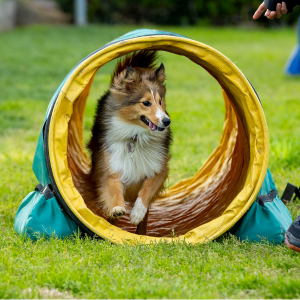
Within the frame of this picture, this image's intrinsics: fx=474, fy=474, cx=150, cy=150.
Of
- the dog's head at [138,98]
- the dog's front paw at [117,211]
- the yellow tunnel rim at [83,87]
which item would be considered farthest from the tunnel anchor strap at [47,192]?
the dog's head at [138,98]

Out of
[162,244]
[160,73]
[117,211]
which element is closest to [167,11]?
[160,73]

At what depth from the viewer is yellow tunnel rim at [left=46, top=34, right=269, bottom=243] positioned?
153 inches

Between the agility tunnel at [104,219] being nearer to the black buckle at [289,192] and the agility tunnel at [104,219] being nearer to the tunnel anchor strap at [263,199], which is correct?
the tunnel anchor strap at [263,199]

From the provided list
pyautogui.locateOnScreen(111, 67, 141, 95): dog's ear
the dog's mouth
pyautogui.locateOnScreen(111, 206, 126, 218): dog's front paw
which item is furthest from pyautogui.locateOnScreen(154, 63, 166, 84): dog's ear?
pyautogui.locateOnScreen(111, 206, 126, 218): dog's front paw

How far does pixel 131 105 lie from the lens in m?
4.41

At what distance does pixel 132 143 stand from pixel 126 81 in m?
0.58

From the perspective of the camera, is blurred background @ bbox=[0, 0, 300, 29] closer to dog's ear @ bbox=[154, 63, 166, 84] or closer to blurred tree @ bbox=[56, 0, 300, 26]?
blurred tree @ bbox=[56, 0, 300, 26]

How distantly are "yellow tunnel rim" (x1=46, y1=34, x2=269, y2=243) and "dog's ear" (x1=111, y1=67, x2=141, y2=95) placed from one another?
396mm

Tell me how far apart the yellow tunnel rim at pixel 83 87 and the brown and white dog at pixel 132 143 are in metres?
0.40

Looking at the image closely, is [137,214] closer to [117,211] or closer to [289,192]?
[117,211]

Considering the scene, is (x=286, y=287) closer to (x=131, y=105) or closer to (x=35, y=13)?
(x=131, y=105)

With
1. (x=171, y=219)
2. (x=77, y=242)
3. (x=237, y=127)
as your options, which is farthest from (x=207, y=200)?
(x=77, y=242)

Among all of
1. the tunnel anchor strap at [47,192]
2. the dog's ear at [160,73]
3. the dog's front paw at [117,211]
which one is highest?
the dog's ear at [160,73]

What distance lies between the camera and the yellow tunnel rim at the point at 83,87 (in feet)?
12.8
